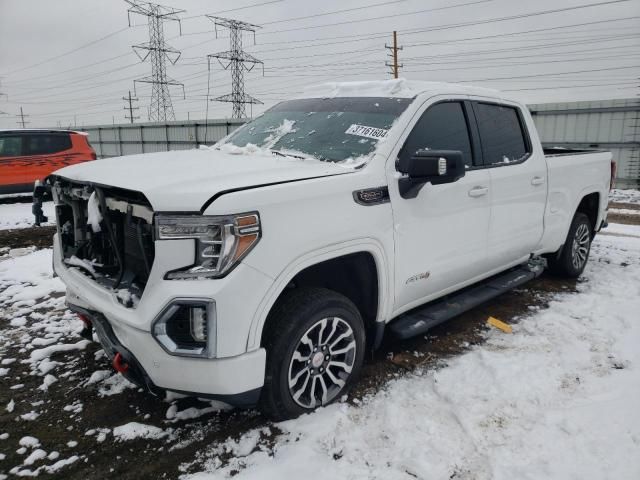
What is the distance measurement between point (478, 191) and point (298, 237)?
1.78 m

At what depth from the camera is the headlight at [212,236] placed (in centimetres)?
222

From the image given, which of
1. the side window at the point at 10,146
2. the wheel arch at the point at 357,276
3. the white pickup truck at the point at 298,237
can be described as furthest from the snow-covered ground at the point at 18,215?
the wheel arch at the point at 357,276

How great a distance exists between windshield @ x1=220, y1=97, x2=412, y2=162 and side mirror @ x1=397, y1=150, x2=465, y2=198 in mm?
314

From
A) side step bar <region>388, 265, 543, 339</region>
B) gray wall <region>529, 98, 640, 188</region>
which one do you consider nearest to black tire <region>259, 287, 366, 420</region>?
side step bar <region>388, 265, 543, 339</region>

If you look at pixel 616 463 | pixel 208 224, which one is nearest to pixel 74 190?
pixel 208 224

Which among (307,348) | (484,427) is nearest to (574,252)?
(484,427)

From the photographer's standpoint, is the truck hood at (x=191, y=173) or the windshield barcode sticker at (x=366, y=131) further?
the windshield barcode sticker at (x=366, y=131)

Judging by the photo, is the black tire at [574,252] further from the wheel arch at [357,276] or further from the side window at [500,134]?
the wheel arch at [357,276]

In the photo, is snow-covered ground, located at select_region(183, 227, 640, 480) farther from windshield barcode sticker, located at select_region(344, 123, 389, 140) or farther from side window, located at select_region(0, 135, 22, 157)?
side window, located at select_region(0, 135, 22, 157)

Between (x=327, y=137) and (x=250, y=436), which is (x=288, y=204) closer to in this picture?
(x=327, y=137)

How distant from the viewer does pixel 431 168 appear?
9.12 ft

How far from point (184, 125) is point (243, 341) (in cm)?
2213

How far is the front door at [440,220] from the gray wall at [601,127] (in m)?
14.1

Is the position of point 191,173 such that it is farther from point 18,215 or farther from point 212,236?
point 18,215
